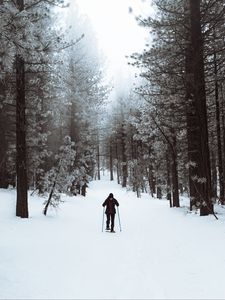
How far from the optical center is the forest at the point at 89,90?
13828 millimetres

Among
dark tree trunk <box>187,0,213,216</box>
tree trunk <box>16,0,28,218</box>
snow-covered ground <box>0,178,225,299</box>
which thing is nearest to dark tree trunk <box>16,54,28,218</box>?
tree trunk <box>16,0,28,218</box>

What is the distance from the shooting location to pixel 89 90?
31.0 metres

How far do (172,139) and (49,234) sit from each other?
12.9 metres

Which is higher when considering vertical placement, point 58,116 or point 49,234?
point 58,116

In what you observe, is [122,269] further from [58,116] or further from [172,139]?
[58,116]

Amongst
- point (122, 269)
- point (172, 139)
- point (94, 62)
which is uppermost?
point (94, 62)

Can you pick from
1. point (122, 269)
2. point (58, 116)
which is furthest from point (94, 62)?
point (122, 269)

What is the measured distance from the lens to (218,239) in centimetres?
1073

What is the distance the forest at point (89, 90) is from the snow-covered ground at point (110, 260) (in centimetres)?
206

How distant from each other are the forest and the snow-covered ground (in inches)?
81.1

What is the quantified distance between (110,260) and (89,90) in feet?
76.3

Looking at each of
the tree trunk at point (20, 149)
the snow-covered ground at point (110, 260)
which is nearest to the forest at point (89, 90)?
the tree trunk at point (20, 149)

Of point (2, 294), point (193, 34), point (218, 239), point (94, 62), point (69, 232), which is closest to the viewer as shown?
point (2, 294)

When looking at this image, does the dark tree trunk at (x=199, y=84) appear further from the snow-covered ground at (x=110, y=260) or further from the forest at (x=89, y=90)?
the snow-covered ground at (x=110, y=260)
